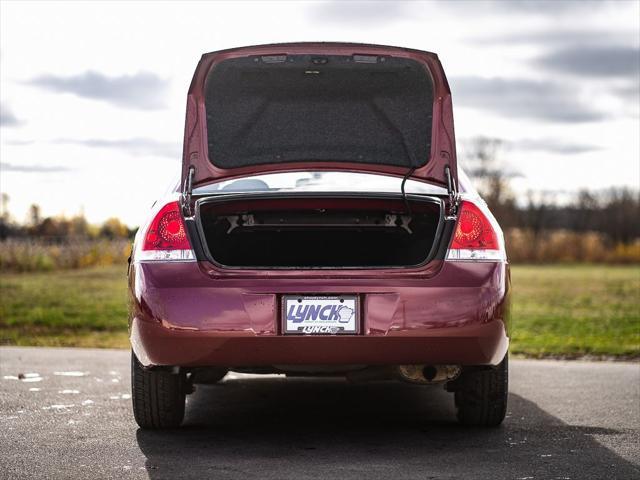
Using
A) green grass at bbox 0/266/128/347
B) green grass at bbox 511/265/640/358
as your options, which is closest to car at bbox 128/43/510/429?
green grass at bbox 511/265/640/358

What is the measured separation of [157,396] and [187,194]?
3.55 ft

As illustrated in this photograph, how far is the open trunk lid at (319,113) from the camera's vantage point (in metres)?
5.02

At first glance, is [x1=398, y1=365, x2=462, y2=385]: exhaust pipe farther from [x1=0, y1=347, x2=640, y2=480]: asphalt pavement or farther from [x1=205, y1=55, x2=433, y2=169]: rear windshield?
[x1=205, y1=55, x2=433, y2=169]: rear windshield

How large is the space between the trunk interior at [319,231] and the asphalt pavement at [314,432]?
89 cm

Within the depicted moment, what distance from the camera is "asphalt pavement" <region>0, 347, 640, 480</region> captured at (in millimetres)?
4145

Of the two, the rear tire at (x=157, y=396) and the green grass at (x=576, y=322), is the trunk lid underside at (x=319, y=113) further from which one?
the green grass at (x=576, y=322)

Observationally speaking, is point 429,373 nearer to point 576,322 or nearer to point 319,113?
point 319,113

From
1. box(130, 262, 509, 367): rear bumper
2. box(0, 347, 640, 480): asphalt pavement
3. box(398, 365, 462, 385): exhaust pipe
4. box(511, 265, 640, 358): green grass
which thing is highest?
box(130, 262, 509, 367): rear bumper

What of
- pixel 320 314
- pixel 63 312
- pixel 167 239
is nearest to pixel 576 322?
pixel 63 312

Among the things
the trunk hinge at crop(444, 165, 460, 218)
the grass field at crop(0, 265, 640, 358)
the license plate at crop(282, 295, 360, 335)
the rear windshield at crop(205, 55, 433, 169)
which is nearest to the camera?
the license plate at crop(282, 295, 360, 335)

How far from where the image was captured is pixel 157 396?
4980 millimetres

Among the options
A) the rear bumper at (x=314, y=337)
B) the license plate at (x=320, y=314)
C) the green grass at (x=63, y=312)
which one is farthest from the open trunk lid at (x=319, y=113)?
the green grass at (x=63, y=312)

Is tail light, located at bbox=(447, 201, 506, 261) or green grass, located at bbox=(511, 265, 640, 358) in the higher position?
tail light, located at bbox=(447, 201, 506, 261)

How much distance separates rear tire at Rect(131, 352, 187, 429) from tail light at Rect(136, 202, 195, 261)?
0.64 m
